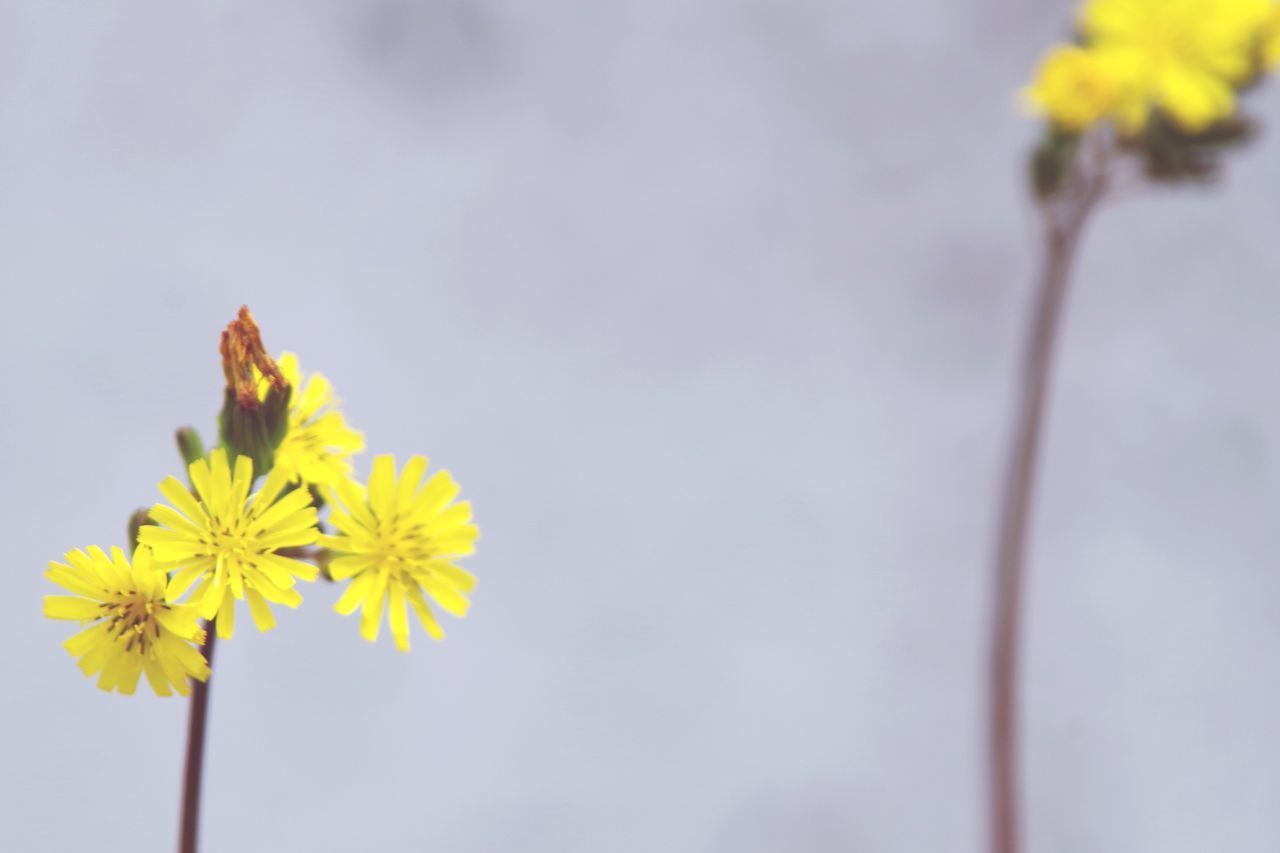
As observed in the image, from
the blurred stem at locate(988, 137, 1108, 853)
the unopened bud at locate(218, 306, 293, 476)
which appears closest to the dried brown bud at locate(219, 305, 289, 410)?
the unopened bud at locate(218, 306, 293, 476)

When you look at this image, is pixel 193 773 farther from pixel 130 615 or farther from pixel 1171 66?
pixel 1171 66

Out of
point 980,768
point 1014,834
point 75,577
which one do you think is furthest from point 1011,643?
point 75,577

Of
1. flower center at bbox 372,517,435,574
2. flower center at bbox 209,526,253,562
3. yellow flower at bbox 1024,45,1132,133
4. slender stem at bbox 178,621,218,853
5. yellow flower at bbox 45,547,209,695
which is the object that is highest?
yellow flower at bbox 1024,45,1132,133

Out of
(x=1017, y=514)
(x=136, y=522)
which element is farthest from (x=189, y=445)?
(x=1017, y=514)

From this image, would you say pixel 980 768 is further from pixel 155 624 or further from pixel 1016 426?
pixel 155 624

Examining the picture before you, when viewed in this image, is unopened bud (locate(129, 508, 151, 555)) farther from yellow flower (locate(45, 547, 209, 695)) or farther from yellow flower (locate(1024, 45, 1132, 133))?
yellow flower (locate(1024, 45, 1132, 133))

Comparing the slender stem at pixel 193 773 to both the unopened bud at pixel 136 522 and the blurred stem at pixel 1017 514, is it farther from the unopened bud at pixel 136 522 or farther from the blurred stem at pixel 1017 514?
the blurred stem at pixel 1017 514

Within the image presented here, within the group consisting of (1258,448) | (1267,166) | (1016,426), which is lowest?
(1016,426)
